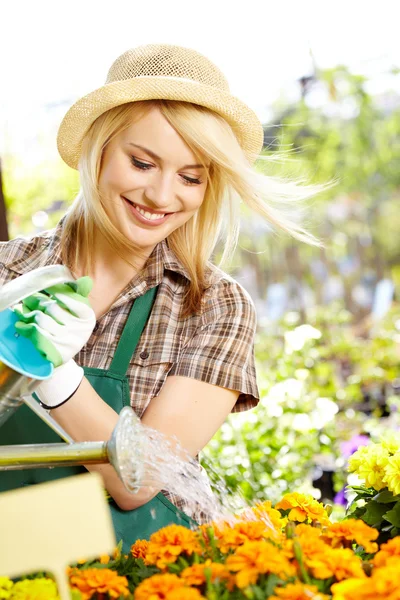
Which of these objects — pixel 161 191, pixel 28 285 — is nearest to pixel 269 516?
pixel 28 285

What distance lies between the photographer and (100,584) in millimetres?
841

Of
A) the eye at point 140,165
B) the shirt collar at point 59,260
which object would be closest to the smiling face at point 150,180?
the eye at point 140,165

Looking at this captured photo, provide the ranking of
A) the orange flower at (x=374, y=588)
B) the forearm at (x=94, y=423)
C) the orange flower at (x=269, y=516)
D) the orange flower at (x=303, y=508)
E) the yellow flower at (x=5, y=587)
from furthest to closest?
the forearm at (x=94, y=423), the orange flower at (x=303, y=508), the orange flower at (x=269, y=516), the yellow flower at (x=5, y=587), the orange flower at (x=374, y=588)

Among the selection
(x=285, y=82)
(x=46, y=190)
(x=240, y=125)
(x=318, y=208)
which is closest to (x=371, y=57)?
(x=285, y=82)

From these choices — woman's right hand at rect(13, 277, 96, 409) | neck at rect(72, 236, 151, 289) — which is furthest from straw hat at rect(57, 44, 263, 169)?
woman's right hand at rect(13, 277, 96, 409)

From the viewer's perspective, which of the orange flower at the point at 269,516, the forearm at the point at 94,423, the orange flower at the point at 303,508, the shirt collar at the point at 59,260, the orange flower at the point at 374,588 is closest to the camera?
the orange flower at the point at 374,588

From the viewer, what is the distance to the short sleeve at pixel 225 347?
1.48 metres

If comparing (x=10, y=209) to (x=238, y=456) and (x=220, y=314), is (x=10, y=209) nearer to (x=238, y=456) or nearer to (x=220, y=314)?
(x=238, y=456)

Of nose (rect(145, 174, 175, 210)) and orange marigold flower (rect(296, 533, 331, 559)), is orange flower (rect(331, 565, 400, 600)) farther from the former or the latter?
nose (rect(145, 174, 175, 210))

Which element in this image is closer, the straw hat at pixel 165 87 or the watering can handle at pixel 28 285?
the watering can handle at pixel 28 285

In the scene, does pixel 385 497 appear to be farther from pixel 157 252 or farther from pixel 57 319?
pixel 157 252

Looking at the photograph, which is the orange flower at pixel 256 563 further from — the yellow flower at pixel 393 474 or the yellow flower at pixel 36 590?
the yellow flower at pixel 393 474

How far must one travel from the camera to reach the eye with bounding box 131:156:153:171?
4.74ft

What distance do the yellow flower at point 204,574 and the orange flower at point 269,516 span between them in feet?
0.42
